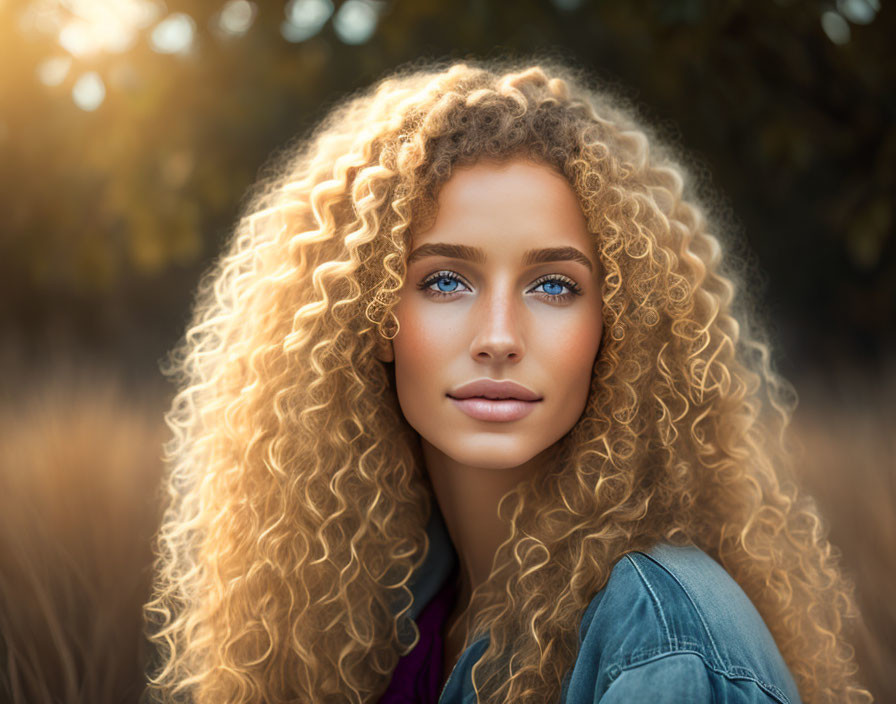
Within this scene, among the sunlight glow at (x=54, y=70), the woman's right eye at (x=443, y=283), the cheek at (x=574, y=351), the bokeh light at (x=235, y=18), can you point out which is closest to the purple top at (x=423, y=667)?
the cheek at (x=574, y=351)

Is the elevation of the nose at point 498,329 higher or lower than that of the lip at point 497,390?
higher

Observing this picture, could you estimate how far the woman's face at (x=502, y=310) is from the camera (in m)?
1.72

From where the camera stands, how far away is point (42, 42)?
386 cm

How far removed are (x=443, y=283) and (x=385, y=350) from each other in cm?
22

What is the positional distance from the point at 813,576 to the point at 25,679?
1961 mm

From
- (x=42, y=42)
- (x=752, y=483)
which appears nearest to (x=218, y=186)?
(x=42, y=42)

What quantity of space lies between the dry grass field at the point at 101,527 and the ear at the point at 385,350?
121cm

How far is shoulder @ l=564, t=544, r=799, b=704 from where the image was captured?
A: 1408 millimetres

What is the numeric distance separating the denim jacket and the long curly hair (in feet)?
0.29

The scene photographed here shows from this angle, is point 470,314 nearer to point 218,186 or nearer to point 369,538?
point 369,538

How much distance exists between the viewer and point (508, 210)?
172 centimetres

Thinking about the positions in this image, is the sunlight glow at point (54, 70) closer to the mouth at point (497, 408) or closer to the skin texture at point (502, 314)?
the skin texture at point (502, 314)

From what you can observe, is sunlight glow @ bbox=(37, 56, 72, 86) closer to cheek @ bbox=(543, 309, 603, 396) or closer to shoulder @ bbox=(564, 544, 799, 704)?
cheek @ bbox=(543, 309, 603, 396)

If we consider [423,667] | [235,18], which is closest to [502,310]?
[423,667]
